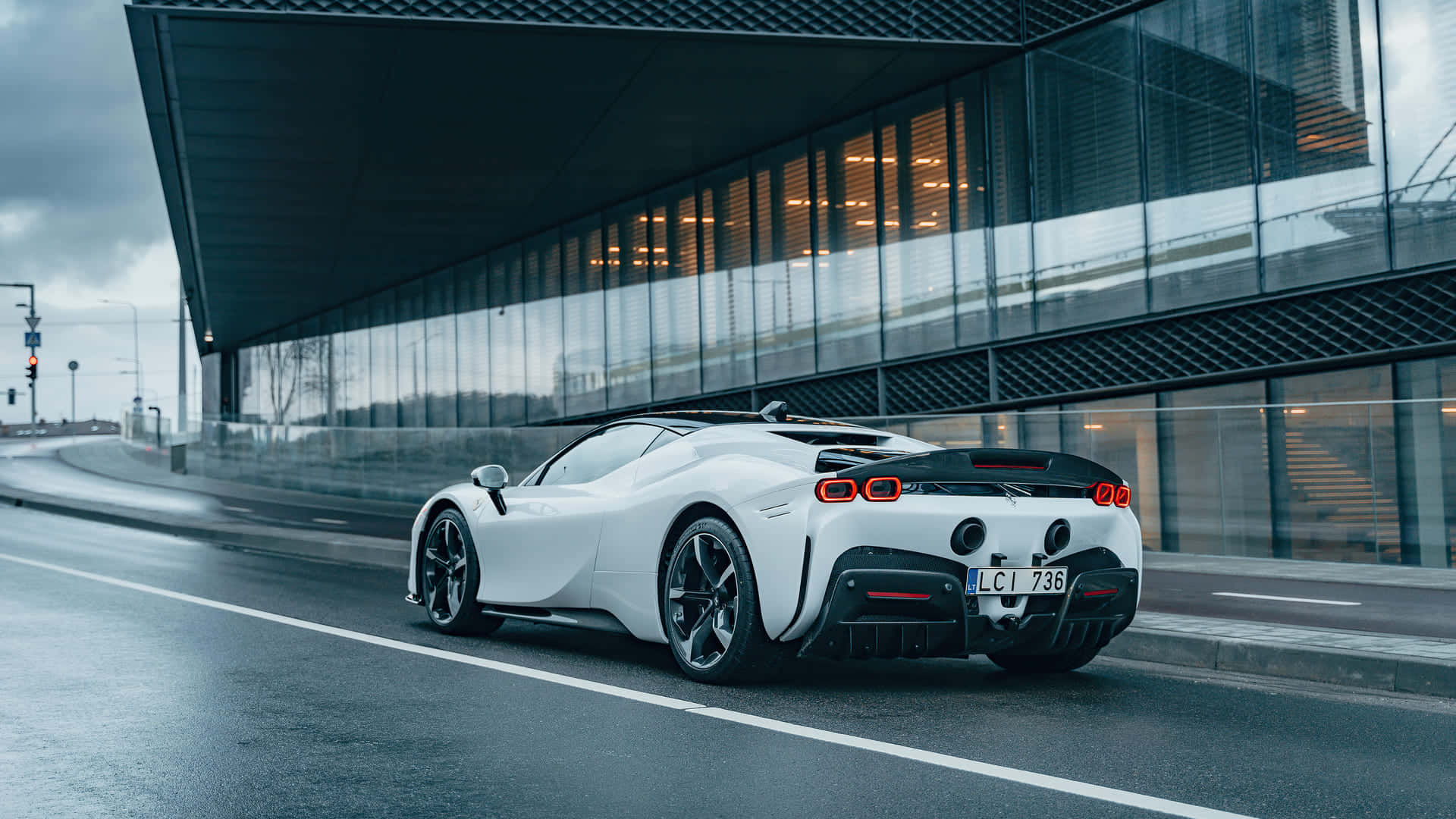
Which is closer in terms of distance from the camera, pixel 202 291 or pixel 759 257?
pixel 759 257

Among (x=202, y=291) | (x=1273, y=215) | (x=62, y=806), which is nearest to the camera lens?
(x=62, y=806)

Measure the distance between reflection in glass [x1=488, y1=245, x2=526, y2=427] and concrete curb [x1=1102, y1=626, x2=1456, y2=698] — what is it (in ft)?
88.1

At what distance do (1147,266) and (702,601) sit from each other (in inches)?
517

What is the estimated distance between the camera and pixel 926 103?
840 inches

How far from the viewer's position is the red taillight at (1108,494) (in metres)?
6.24

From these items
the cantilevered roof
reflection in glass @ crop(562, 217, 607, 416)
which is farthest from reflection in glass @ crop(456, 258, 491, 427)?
the cantilevered roof

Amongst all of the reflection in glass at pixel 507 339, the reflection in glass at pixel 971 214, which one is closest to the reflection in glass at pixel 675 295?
the reflection in glass at pixel 507 339

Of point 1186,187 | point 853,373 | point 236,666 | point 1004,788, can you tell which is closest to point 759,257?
point 853,373

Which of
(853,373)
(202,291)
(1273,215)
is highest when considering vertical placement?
(202,291)

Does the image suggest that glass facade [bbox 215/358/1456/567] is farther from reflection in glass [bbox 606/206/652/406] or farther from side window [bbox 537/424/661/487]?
reflection in glass [bbox 606/206/652/406]

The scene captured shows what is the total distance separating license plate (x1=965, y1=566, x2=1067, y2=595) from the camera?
228 inches

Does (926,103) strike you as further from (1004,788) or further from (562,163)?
(1004,788)

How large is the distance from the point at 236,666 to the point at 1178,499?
10561 millimetres

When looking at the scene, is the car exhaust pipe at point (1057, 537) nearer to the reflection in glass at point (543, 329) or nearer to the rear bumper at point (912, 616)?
the rear bumper at point (912, 616)
